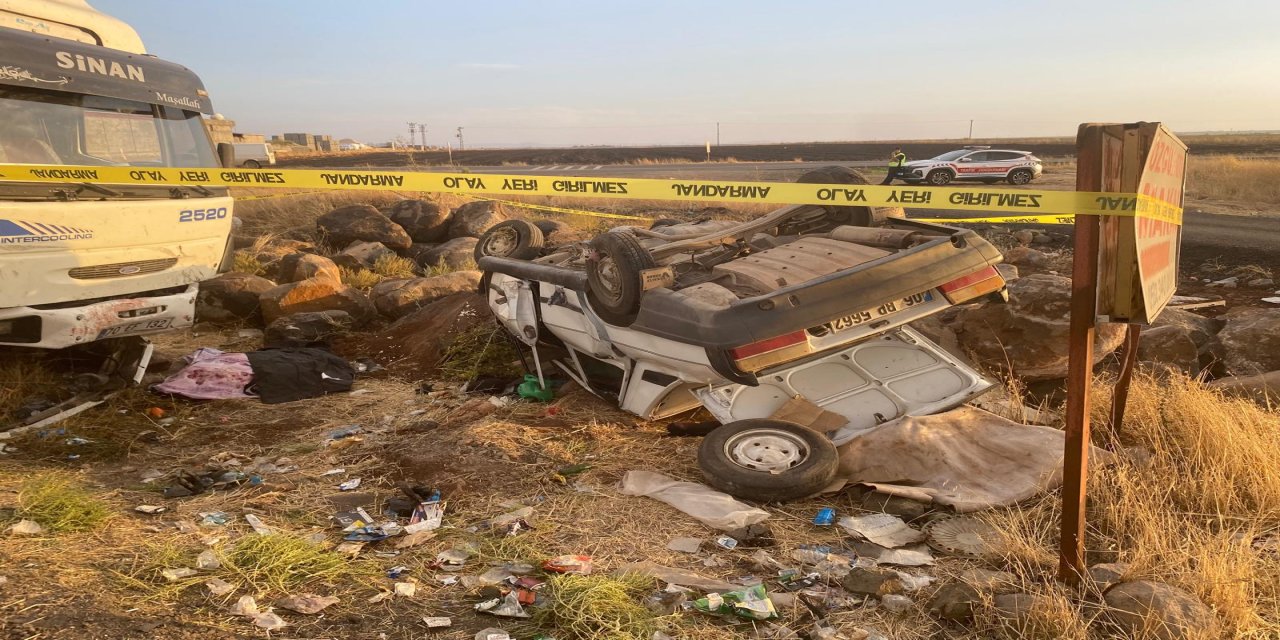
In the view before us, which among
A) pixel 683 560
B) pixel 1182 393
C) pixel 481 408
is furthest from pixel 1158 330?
pixel 481 408

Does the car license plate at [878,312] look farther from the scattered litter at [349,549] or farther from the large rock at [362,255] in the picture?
the large rock at [362,255]

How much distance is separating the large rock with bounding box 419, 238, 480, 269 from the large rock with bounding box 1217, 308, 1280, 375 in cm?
926

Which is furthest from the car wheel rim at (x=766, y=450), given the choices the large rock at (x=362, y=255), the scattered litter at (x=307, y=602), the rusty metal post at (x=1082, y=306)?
the large rock at (x=362, y=255)

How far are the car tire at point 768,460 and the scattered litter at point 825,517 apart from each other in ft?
0.41

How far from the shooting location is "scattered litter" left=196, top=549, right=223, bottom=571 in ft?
10.6

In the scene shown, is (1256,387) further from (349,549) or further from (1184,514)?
(349,549)

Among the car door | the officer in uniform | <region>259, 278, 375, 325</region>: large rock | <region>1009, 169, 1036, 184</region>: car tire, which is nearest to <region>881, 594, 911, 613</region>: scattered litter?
<region>259, 278, 375, 325</region>: large rock

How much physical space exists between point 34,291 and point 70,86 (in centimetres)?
165

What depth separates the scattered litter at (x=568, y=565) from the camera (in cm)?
325

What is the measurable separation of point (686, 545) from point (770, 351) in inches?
43.6

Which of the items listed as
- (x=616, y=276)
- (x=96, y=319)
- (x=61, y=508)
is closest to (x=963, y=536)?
(x=616, y=276)

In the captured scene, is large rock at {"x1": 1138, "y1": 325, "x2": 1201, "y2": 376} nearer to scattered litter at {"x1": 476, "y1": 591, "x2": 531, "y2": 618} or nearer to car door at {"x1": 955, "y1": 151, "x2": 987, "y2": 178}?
scattered litter at {"x1": 476, "y1": 591, "x2": 531, "y2": 618}

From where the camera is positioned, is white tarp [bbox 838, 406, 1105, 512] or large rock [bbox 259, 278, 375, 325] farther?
large rock [bbox 259, 278, 375, 325]

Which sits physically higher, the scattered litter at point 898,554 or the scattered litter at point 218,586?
the scattered litter at point 218,586
